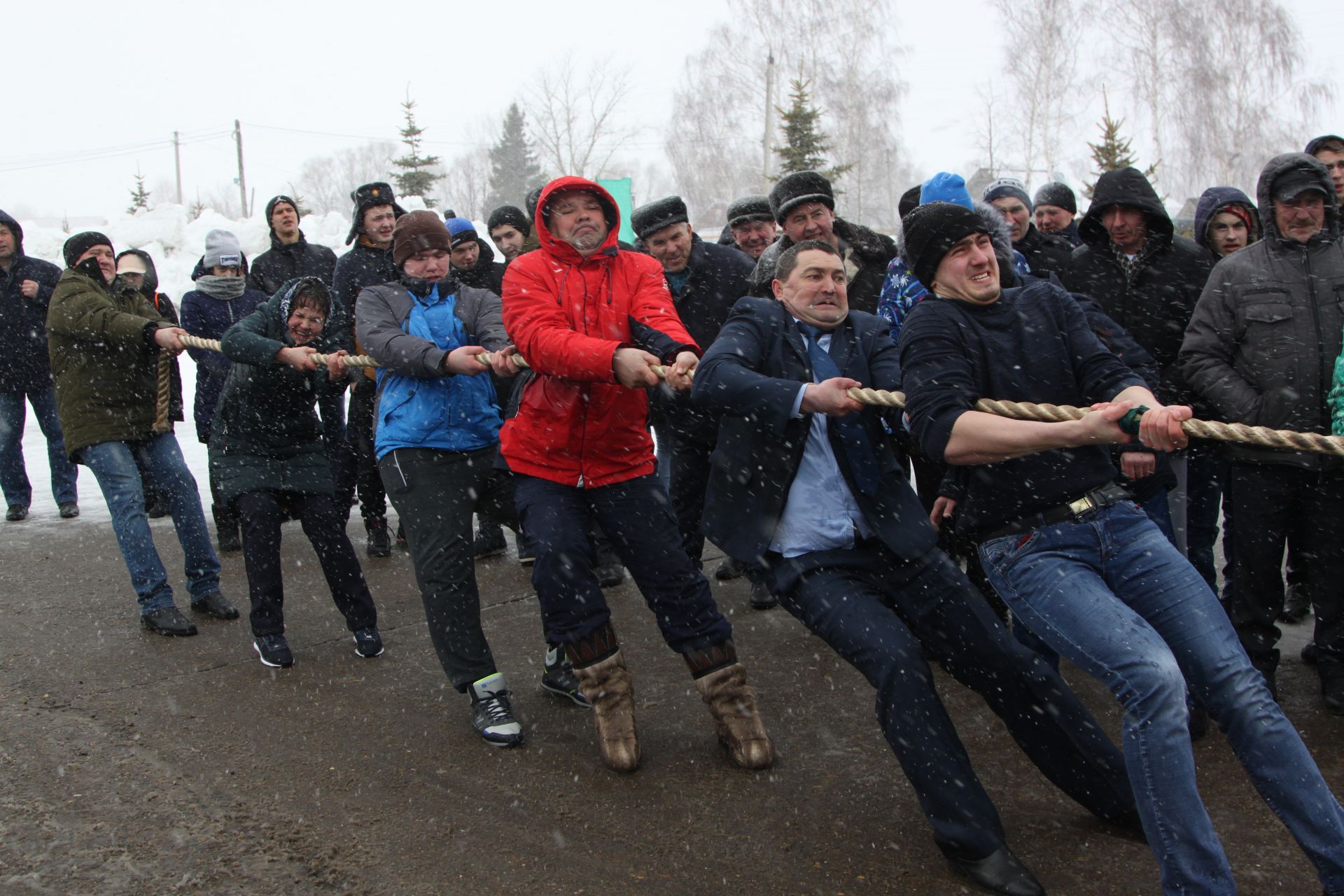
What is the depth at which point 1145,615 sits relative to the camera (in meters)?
2.85

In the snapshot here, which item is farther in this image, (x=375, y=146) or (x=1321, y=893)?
(x=375, y=146)

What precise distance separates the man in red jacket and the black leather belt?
1219 mm

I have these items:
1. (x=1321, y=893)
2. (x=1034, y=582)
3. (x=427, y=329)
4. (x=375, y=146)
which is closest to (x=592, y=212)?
(x=427, y=329)

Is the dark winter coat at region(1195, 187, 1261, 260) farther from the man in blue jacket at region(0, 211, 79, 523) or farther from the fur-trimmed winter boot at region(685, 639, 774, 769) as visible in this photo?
the man in blue jacket at region(0, 211, 79, 523)

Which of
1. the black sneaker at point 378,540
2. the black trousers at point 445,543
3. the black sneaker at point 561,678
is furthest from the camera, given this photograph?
the black sneaker at point 378,540

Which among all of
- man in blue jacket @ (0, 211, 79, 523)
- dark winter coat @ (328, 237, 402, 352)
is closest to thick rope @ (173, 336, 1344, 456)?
dark winter coat @ (328, 237, 402, 352)

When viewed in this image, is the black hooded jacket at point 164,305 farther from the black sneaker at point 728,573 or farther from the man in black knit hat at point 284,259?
the black sneaker at point 728,573

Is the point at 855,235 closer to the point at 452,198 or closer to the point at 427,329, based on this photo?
the point at 427,329

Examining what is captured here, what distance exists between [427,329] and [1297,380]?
3388 mm

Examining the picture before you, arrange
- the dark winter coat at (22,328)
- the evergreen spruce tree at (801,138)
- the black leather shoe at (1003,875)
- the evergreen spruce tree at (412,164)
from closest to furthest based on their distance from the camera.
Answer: the black leather shoe at (1003,875)
the dark winter coat at (22,328)
the evergreen spruce tree at (801,138)
the evergreen spruce tree at (412,164)

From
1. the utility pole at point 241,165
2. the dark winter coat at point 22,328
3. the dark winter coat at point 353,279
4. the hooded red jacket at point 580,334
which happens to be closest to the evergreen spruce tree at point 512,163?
the utility pole at point 241,165

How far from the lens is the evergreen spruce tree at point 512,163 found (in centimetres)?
5969

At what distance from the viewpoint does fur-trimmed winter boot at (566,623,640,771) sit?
12.3 ft

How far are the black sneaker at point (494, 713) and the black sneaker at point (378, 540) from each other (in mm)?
3003
